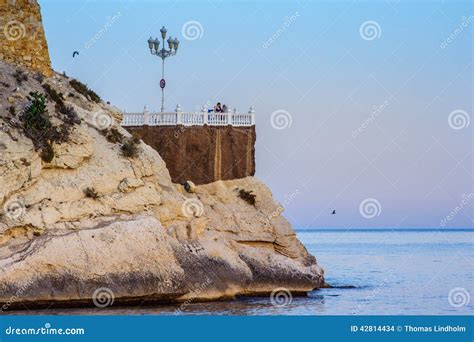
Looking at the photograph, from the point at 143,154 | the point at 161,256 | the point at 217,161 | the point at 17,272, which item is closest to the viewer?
the point at 17,272

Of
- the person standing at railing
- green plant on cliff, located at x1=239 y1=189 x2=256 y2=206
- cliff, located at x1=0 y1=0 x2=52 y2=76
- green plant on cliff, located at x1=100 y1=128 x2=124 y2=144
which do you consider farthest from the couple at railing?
cliff, located at x1=0 y1=0 x2=52 y2=76

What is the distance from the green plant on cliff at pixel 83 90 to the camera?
1732 inches

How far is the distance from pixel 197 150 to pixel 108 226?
736 centimetres

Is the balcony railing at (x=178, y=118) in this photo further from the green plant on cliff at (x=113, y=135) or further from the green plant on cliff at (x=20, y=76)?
the green plant on cliff at (x=20, y=76)

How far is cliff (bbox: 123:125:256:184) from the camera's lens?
45156 mm

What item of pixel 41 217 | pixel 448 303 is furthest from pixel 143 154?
pixel 448 303

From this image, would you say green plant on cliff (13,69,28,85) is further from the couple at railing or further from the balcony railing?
the couple at railing

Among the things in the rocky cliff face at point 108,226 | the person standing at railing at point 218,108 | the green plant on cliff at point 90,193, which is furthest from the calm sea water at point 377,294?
the person standing at railing at point 218,108

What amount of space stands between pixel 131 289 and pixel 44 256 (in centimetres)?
254

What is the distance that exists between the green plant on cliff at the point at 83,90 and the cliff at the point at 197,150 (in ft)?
5.97

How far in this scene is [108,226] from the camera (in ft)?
127

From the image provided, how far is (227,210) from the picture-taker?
144ft

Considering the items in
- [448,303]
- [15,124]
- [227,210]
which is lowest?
[448,303]

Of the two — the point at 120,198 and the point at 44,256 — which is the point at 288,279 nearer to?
the point at 120,198
